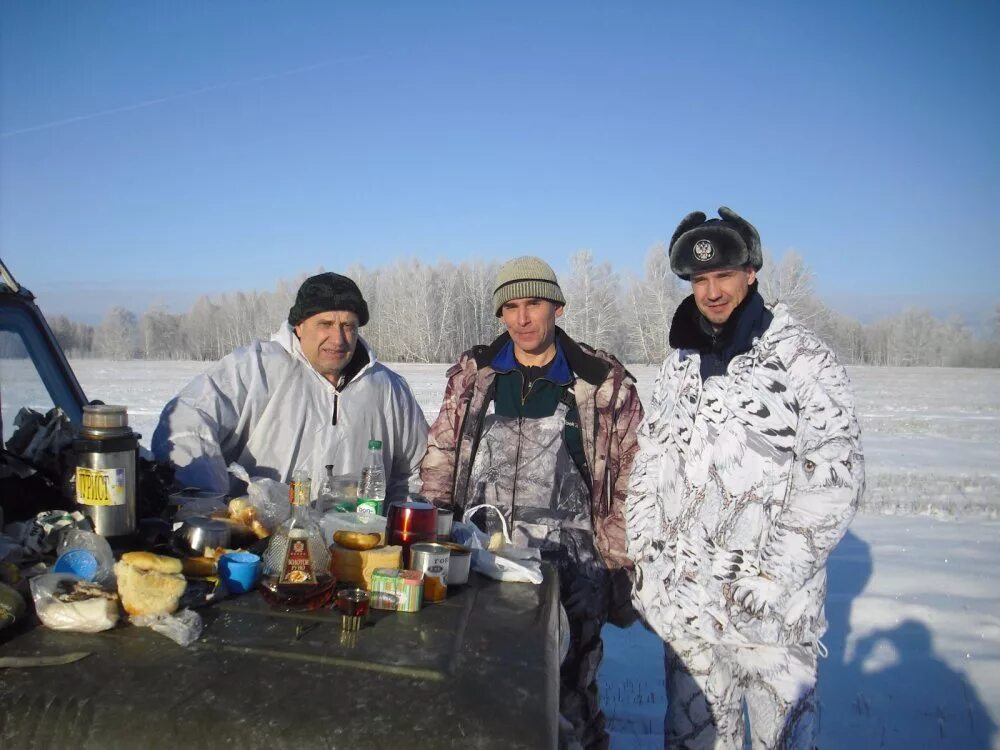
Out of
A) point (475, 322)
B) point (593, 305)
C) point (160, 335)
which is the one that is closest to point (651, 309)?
point (593, 305)

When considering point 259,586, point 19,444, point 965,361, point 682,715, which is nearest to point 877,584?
point 682,715

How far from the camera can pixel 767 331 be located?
112 inches

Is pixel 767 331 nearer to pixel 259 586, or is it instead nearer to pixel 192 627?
pixel 259 586

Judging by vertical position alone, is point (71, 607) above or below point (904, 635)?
above

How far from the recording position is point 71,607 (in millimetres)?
1843

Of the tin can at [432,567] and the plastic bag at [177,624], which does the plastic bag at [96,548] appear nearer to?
the plastic bag at [177,624]

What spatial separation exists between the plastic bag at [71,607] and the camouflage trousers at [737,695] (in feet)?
6.88

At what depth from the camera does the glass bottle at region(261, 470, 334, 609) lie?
2.08 metres

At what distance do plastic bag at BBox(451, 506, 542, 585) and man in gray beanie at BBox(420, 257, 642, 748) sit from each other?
572 mm

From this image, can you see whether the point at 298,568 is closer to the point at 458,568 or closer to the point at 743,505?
the point at 458,568

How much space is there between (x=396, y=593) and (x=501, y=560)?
518mm

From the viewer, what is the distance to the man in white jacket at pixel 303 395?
140 inches

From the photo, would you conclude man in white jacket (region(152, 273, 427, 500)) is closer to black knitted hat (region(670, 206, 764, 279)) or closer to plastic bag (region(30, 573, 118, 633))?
Result: plastic bag (region(30, 573, 118, 633))

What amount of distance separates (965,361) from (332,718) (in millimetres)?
72462
